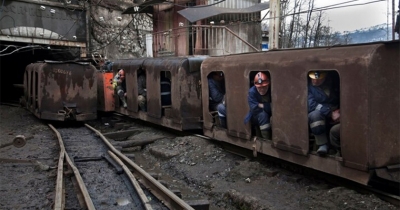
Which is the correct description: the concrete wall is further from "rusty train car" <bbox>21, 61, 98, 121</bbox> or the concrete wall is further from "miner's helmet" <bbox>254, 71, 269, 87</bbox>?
"miner's helmet" <bbox>254, 71, 269, 87</bbox>

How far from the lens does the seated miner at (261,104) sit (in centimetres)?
627

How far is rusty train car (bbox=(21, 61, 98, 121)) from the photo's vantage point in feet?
38.9

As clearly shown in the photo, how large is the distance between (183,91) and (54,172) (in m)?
3.58

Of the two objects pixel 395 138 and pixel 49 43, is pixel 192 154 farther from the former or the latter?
pixel 49 43

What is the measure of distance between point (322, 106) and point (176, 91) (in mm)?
4645

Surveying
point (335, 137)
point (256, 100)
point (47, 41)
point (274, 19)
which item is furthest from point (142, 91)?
point (47, 41)

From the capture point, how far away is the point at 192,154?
816cm

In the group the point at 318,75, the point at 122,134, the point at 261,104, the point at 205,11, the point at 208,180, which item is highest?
the point at 205,11

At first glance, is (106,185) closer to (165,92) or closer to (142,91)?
(165,92)

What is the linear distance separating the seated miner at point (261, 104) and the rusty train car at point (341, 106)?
0.17m

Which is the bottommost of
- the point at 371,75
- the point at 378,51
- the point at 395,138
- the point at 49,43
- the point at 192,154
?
the point at 192,154

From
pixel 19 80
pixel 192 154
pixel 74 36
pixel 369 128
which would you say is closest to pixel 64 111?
pixel 192 154

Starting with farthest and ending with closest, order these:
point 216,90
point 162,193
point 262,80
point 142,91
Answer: point 142,91 < point 216,90 < point 262,80 < point 162,193

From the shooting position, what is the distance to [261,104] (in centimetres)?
641
